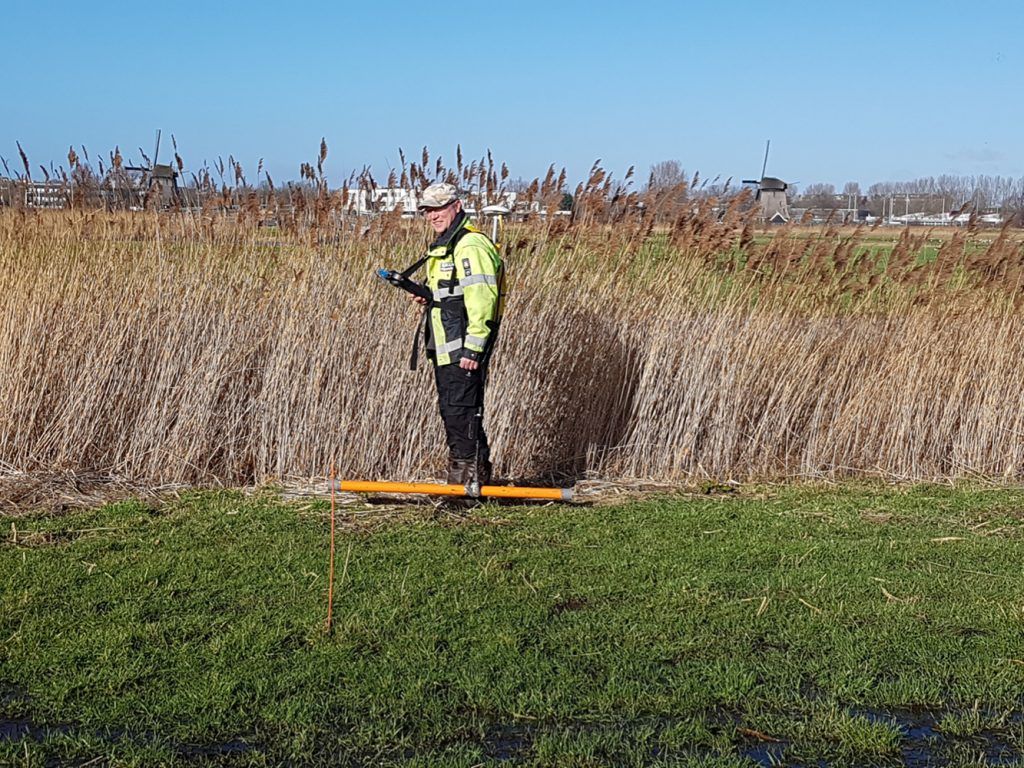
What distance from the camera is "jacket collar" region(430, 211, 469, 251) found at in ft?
22.3

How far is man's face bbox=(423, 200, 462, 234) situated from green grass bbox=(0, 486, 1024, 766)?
5.85 feet

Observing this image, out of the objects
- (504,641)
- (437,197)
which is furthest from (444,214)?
(504,641)

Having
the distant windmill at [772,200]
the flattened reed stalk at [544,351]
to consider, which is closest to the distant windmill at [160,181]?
the flattened reed stalk at [544,351]

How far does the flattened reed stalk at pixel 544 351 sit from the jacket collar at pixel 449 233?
4.40 ft

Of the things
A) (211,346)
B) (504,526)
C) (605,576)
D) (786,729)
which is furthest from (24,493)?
(786,729)

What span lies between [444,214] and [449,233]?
4.6 inches

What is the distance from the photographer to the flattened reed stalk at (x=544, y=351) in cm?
780

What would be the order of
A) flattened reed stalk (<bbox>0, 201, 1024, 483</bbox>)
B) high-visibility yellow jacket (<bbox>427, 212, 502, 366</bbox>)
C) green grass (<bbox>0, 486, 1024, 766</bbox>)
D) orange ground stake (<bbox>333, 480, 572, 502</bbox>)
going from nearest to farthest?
1. green grass (<bbox>0, 486, 1024, 766</bbox>)
2. orange ground stake (<bbox>333, 480, 572, 502</bbox>)
3. high-visibility yellow jacket (<bbox>427, 212, 502, 366</bbox>)
4. flattened reed stalk (<bbox>0, 201, 1024, 483</bbox>)

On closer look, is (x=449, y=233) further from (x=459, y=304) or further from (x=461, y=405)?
(x=461, y=405)

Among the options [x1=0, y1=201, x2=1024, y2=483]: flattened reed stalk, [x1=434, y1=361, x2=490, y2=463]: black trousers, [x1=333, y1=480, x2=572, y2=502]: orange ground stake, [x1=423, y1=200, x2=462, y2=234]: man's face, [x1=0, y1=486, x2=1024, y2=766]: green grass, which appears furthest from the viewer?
[x1=0, y1=201, x2=1024, y2=483]: flattened reed stalk

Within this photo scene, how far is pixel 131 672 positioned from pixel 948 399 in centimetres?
689

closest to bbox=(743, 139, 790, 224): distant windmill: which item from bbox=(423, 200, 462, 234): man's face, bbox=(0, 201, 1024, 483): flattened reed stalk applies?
bbox=(0, 201, 1024, 483): flattened reed stalk

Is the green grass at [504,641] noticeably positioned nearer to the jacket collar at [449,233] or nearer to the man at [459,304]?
the man at [459,304]

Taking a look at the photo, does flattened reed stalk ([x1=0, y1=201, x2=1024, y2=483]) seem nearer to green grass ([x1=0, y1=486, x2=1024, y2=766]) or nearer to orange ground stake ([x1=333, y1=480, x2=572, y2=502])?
green grass ([x1=0, y1=486, x2=1024, y2=766])
